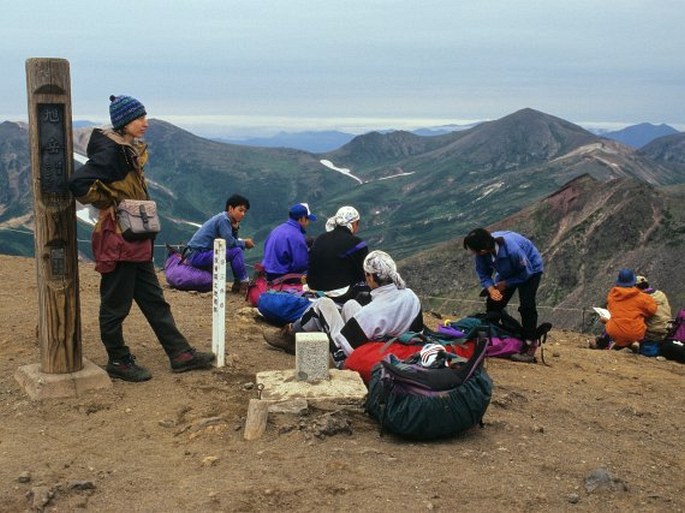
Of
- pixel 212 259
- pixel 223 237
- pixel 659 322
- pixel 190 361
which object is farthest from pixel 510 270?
pixel 212 259

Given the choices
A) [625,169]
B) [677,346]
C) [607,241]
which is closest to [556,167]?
[625,169]

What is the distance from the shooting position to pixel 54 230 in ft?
22.2

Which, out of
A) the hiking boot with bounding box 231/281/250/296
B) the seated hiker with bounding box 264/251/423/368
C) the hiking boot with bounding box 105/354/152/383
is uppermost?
the seated hiker with bounding box 264/251/423/368

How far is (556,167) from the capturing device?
170 meters

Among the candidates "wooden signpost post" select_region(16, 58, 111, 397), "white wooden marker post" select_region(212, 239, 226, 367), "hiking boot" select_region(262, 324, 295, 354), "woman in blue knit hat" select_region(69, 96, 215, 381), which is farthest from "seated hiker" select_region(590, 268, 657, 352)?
"wooden signpost post" select_region(16, 58, 111, 397)

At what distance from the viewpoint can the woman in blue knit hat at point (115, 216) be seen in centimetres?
666

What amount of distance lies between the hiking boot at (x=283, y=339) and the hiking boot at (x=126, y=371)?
73.8 inches

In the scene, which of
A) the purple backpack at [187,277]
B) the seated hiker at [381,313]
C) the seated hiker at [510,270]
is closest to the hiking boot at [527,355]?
the seated hiker at [510,270]

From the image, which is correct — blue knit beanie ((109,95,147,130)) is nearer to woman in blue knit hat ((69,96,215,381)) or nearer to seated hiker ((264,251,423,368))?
woman in blue knit hat ((69,96,215,381))

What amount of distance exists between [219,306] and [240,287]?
534cm

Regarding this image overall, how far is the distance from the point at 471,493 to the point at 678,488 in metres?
1.67

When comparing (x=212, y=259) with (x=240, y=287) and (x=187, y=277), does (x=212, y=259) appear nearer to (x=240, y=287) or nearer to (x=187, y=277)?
(x=187, y=277)

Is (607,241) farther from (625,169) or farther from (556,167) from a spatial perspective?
(556,167)

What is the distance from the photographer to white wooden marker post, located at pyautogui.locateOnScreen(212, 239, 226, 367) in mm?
7733
